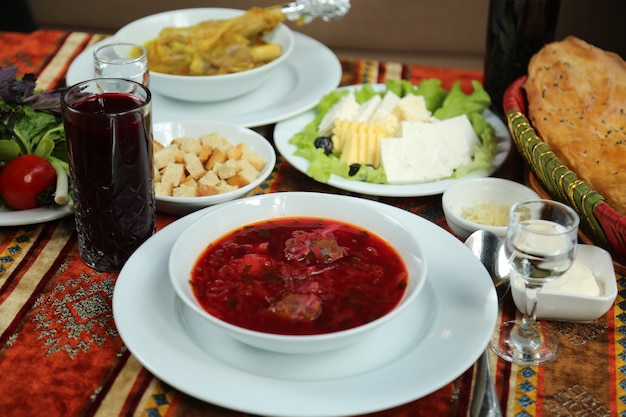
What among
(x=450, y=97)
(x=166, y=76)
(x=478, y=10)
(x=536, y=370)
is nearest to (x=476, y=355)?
(x=536, y=370)

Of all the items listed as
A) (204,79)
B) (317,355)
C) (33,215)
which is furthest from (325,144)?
(317,355)

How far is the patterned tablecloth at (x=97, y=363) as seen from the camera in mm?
1473

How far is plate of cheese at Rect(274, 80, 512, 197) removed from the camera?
7.31 ft

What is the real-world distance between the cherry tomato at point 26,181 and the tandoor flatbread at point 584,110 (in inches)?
55.4

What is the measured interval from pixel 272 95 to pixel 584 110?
1.12m

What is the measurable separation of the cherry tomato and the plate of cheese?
0.71 metres

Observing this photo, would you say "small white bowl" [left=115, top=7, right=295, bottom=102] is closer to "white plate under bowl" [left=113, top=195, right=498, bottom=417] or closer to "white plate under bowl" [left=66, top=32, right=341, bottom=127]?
"white plate under bowl" [left=66, top=32, right=341, bottom=127]

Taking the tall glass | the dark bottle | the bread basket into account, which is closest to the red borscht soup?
the bread basket

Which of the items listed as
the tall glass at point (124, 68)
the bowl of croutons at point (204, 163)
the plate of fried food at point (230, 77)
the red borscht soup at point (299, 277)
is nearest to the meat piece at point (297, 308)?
the red borscht soup at point (299, 277)

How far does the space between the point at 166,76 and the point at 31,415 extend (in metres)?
1.37

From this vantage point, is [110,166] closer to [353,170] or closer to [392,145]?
[353,170]

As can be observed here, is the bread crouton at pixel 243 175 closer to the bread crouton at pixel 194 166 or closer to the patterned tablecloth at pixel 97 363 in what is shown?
the bread crouton at pixel 194 166

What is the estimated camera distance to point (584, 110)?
2338mm

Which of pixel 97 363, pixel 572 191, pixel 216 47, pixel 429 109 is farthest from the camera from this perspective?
pixel 216 47
